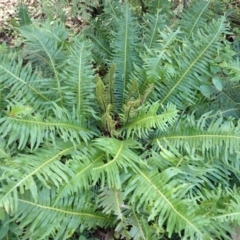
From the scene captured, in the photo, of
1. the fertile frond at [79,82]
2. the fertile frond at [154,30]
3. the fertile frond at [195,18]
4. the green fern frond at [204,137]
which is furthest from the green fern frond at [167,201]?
the fertile frond at [195,18]

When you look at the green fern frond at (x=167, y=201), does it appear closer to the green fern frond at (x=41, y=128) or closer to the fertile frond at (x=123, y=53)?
the green fern frond at (x=41, y=128)

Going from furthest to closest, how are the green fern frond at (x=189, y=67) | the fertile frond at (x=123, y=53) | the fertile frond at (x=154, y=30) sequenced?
the fertile frond at (x=154, y=30), the fertile frond at (x=123, y=53), the green fern frond at (x=189, y=67)

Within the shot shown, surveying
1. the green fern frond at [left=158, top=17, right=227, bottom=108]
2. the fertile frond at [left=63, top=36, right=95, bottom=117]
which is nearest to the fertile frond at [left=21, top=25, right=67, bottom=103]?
the fertile frond at [left=63, top=36, right=95, bottom=117]

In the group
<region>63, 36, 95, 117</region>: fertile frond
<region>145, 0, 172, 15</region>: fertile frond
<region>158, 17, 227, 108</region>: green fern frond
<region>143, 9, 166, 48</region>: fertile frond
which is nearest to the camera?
<region>63, 36, 95, 117</region>: fertile frond

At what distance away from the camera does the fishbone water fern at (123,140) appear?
181 centimetres

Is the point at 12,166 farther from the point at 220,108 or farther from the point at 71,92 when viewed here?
the point at 220,108

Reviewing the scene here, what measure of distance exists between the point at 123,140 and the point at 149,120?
0.24 metres

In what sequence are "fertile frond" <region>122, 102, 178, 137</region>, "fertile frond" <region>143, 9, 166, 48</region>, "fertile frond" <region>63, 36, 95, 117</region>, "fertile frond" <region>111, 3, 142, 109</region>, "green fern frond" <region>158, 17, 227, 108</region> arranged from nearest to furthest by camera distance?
"fertile frond" <region>122, 102, 178, 137</region>
"fertile frond" <region>63, 36, 95, 117</region>
"green fern frond" <region>158, 17, 227, 108</region>
"fertile frond" <region>111, 3, 142, 109</region>
"fertile frond" <region>143, 9, 166, 48</region>

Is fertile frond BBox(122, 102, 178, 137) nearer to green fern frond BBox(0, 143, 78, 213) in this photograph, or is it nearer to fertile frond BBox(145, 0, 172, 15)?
green fern frond BBox(0, 143, 78, 213)

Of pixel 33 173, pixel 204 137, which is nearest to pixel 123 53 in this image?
pixel 204 137

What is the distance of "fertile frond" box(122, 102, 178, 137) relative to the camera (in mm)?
1906

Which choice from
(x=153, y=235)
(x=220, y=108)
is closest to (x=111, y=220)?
(x=153, y=235)

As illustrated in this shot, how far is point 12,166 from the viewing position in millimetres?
1753

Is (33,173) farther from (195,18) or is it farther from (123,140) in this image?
(195,18)
